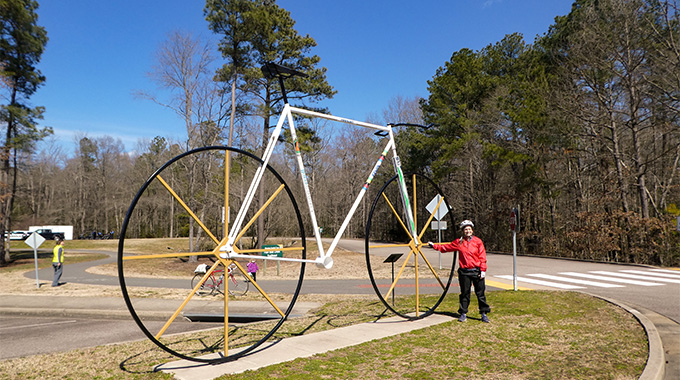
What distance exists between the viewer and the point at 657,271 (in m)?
16.3

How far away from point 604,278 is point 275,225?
18.8m

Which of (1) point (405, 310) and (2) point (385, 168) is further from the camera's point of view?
(2) point (385, 168)

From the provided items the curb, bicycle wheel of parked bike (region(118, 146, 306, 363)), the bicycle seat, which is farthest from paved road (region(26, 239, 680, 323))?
the bicycle seat

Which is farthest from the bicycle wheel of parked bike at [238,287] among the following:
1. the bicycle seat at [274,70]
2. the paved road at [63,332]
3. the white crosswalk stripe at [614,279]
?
the white crosswalk stripe at [614,279]

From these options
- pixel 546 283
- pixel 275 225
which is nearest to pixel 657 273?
pixel 546 283

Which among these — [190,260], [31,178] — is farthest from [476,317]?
[31,178]

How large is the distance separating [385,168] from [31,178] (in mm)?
51035

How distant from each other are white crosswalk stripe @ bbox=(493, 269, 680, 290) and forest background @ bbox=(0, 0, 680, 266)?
4718 mm

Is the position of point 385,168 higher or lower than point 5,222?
higher

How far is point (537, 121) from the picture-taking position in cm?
2608

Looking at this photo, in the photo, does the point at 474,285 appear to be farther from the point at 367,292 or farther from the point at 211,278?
the point at 211,278

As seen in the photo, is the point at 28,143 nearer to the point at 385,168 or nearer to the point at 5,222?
the point at 5,222

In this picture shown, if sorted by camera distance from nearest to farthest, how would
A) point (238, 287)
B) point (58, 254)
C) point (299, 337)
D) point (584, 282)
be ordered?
point (299, 337) < point (584, 282) < point (238, 287) < point (58, 254)

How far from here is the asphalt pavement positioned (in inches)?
188
